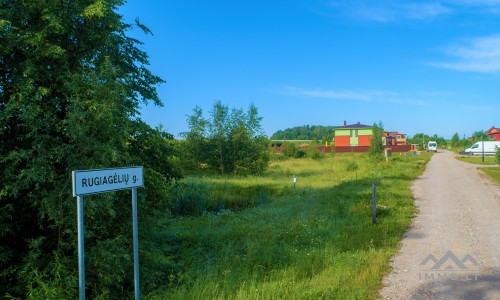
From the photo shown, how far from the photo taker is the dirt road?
4.53m

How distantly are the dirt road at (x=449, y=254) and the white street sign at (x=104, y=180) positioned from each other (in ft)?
12.3

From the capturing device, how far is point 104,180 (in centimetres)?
354

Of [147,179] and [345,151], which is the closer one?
[147,179]

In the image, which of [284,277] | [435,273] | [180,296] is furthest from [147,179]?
[435,273]

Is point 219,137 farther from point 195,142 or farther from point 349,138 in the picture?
point 349,138

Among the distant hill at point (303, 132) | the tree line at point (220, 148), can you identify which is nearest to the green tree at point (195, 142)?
the tree line at point (220, 148)

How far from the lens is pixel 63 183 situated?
16.6ft

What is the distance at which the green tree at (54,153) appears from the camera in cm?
487

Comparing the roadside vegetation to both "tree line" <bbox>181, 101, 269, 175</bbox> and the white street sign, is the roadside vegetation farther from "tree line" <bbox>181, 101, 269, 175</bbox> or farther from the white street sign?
"tree line" <bbox>181, 101, 269, 175</bbox>

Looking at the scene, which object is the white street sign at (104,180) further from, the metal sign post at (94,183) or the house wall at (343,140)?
the house wall at (343,140)

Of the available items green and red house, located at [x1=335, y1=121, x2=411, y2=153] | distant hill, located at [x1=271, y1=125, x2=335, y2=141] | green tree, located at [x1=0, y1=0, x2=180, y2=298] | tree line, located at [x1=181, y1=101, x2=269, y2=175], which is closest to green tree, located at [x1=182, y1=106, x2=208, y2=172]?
tree line, located at [x1=181, y1=101, x2=269, y2=175]

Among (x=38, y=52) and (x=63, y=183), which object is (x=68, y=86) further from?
(x=63, y=183)

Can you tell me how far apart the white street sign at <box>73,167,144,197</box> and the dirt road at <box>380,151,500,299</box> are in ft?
12.3

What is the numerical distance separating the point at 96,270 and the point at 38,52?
12.4ft
